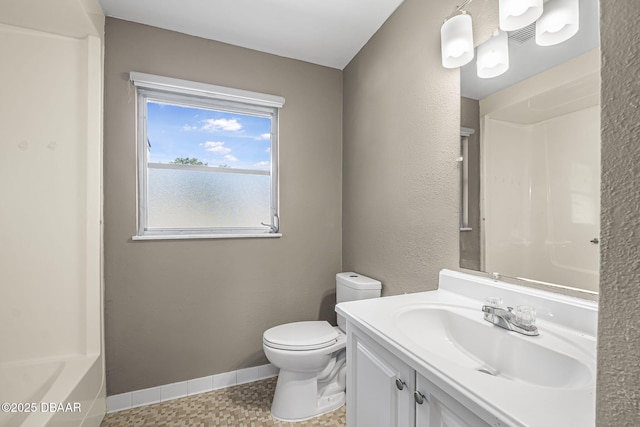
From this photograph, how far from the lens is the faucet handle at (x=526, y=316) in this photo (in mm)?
886

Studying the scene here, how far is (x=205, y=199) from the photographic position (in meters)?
2.03

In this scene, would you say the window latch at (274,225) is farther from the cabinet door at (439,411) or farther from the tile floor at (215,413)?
the cabinet door at (439,411)

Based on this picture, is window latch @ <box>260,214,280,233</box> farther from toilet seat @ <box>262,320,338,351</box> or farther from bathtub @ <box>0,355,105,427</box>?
bathtub @ <box>0,355,105,427</box>

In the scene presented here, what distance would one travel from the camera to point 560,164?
929mm

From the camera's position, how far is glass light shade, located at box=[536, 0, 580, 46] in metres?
0.90

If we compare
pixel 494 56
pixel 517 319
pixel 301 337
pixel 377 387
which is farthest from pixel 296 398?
pixel 494 56

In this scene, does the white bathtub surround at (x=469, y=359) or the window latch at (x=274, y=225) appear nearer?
the white bathtub surround at (x=469, y=359)

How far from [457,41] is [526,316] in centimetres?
111

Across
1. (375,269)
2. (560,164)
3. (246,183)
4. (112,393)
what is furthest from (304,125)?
(112,393)

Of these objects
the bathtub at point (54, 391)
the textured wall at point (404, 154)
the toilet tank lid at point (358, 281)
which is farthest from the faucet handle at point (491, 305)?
the bathtub at point (54, 391)

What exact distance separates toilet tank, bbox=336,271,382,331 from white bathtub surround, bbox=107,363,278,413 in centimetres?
72

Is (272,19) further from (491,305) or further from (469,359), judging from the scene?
(469,359)

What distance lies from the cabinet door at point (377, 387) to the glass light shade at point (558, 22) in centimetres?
116

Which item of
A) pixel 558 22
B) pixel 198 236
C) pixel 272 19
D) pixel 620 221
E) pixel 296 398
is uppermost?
pixel 272 19
